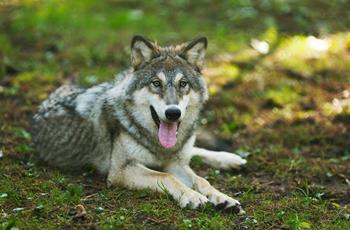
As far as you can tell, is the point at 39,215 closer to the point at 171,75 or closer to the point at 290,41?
the point at 171,75

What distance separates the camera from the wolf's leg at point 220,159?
274 inches

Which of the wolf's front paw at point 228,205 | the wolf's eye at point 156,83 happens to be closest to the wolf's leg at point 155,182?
the wolf's front paw at point 228,205

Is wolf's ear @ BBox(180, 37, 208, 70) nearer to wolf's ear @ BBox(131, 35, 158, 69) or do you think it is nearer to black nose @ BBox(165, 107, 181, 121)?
wolf's ear @ BBox(131, 35, 158, 69)

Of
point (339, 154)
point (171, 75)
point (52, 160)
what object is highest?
point (171, 75)

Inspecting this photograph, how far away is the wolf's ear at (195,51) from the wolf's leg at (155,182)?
1.26 metres

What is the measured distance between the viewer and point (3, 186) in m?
5.71

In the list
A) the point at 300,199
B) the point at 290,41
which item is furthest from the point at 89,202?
the point at 290,41

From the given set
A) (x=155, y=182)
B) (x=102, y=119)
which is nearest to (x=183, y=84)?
(x=155, y=182)

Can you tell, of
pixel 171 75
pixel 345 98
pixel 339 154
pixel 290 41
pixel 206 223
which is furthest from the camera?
pixel 290 41

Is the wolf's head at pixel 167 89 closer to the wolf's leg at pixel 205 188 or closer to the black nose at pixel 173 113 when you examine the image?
the black nose at pixel 173 113

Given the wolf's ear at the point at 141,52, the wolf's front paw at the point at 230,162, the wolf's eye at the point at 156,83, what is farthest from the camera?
the wolf's front paw at the point at 230,162

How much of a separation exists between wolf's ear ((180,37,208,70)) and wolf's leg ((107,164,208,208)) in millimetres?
1257

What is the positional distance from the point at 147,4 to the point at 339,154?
23.9 ft

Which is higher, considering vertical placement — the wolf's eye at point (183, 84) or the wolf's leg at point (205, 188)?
the wolf's eye at point (183, 84)
